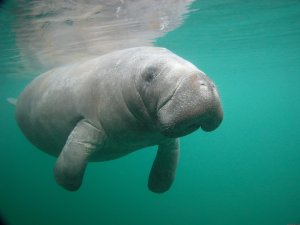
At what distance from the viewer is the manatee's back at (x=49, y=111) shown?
19.1 ft

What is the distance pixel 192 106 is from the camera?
11.0 ft

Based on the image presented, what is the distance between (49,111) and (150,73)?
3.02m

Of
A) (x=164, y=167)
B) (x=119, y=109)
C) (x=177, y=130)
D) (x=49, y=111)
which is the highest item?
(x=177, y=130)

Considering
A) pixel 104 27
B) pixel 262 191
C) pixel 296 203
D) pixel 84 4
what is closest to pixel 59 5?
pixel 84 4

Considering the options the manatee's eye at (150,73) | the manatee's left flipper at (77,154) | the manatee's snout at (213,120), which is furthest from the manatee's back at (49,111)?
the manatee's snout at (213,120)

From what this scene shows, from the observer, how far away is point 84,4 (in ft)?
30.8

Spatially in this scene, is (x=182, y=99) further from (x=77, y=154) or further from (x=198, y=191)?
(x=198, y=191)

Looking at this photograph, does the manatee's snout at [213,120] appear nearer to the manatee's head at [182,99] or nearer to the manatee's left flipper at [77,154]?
the manatee's head at [182,99]

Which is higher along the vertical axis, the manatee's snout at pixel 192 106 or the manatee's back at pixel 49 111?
the manatee's snout at pixel 192 106

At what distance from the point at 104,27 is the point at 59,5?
11.2 feet

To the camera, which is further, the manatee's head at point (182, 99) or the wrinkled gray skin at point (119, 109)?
the wrinkled gray skin at point (119, 109)

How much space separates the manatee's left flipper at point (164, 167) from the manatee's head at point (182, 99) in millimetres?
2313

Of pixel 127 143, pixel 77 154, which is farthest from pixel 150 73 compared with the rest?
pixel 77 154

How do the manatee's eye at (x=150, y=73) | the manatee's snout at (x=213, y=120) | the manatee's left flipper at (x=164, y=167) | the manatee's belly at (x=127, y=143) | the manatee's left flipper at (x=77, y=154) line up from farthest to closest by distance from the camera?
the manatee's left flipper at (x=164, y=167) < the manatee's left flipper at (x=77, y=154) < the manatee's belly at (x=127, y=143) < the manatee's eye at (x=150, y=73) < the manatee's snout at (x=213, y=120)
